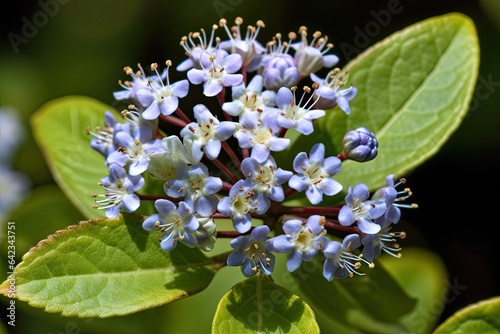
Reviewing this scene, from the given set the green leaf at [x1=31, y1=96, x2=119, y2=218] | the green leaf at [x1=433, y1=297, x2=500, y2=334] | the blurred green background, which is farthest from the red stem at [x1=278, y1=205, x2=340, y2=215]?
the blurred green background

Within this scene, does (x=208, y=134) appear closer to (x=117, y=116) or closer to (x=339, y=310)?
(x=117, y=116)

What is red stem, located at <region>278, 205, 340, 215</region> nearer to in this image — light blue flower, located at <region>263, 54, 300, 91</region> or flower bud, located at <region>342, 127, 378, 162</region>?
flower bud, located at <region>342, 127, 378, 162</region>

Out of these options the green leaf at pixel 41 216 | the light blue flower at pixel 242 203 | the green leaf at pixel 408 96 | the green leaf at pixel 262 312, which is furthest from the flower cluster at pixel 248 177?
the green leaf at pixel 41 216

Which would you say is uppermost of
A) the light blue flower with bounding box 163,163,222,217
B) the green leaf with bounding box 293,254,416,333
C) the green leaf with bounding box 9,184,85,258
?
the light blue flower with bounding box 163,163,222,217

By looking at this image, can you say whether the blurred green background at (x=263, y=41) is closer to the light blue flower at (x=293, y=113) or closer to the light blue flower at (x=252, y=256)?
the light blue flower at (x=252, y=256)

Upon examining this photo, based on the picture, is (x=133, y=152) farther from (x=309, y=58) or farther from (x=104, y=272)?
(x=309, y=58)

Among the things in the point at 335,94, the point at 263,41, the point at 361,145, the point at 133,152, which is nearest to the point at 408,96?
the point at 335,94
